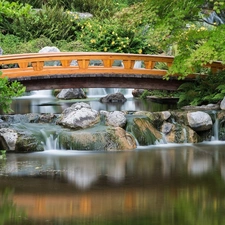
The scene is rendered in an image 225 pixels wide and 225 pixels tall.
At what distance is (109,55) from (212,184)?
8.57 metres

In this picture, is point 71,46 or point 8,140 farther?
point 71,46

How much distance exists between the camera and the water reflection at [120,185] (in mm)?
9867

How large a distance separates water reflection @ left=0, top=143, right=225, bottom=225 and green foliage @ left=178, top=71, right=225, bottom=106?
4.30m

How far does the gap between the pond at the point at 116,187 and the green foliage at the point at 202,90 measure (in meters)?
3.89

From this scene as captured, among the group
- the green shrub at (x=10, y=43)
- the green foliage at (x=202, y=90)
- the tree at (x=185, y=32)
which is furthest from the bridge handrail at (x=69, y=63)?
the green shrub at (x=10, y=43)

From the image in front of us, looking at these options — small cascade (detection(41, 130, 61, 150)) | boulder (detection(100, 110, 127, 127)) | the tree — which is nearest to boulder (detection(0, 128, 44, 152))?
small cascade (detection(41, 130, 61, 150))

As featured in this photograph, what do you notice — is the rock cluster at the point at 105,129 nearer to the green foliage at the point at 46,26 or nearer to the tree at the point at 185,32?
the tree at the point at 185,32

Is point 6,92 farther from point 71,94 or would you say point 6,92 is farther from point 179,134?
point 71,94

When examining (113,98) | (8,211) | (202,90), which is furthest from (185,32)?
(8,211)

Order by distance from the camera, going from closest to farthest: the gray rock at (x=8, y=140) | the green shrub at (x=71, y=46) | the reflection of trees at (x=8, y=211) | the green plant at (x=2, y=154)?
the reflection of trees at (x=8, y=211), the green plant at (x=2, y=154), the gray rock at (x=8, y=140), the green shrub at (x=71, y=46)

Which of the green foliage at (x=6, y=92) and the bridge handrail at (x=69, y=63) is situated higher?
the bridge handrail at (x=69, y=63)

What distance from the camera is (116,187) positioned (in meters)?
11.7

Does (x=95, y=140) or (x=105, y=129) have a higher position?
(x=105, y=129)

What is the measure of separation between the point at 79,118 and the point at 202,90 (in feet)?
18.4
